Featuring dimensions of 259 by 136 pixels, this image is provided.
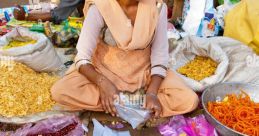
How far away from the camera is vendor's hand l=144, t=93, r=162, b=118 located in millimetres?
2312

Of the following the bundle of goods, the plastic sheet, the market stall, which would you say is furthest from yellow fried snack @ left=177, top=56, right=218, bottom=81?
the bundle of goods

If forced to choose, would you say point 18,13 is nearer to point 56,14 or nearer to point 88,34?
point 56,14

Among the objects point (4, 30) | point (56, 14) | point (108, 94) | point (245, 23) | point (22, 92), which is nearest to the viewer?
point (108, 94)

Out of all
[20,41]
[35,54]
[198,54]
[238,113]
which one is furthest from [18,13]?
[238,113]

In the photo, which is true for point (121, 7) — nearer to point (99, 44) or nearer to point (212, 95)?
point (99, 44)

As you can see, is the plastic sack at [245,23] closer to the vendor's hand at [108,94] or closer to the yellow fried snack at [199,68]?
the yellow fried snack at [199,68]

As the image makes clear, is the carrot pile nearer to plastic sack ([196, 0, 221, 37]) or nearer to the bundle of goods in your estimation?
plastic sack ([196, 0, 221, 37])

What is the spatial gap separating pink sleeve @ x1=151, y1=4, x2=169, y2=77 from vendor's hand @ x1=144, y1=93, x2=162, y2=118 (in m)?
0.21

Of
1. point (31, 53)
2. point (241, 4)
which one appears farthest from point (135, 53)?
point (241, 4)

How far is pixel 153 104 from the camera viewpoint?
2316 mm

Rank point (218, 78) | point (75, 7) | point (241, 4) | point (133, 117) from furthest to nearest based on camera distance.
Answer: point (75, 7) < point (241, 4) < point (218, 78) < point (133, 117)

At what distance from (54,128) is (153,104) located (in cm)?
73

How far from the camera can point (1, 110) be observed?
8.14 feet

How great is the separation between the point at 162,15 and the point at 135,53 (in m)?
0.34
